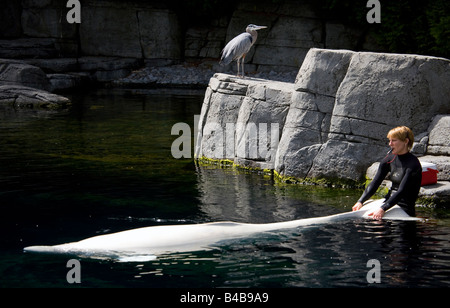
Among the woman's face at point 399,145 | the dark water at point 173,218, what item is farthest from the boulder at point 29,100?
the woman's face at point 399,145

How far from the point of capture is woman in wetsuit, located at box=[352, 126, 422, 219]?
705 centimetres

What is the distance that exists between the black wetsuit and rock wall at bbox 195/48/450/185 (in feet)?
4.92

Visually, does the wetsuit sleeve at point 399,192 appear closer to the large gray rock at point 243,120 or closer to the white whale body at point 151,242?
the white whale body at point 151,242

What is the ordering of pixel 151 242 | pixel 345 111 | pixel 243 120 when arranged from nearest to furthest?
pixel 151 242 → pixel 345 111 → pixel 243 120

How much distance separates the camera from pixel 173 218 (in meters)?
7.49

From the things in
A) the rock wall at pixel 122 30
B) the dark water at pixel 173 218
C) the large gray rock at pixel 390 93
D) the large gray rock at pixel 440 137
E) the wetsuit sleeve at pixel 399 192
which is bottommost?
the dark water at pixel 173 218

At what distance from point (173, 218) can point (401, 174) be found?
2717 mm

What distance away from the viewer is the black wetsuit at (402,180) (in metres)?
7.05

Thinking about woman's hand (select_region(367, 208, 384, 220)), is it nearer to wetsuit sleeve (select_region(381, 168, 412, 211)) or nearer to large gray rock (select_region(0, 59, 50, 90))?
wetsuit sleeve (select_region(381, 168, 412, 211))

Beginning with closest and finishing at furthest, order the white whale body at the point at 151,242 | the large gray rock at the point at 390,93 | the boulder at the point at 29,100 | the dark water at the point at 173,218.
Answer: the dark water at the point at 173,218 → the white whale body at the point at 151,242 → the large gray rock at the point at 390,93 → the boulder at the point at 29,100

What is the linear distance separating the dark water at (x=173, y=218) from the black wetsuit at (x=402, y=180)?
10.2 inches

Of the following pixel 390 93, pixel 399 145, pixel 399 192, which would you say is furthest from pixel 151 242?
pixel 390 93

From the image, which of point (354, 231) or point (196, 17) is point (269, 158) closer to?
point (354, 231)

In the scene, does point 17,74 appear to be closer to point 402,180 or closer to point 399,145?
point 399,145
